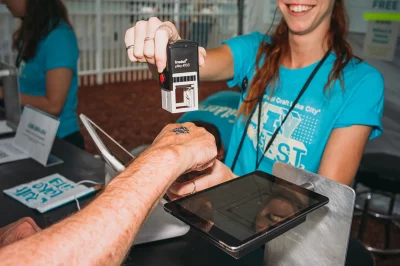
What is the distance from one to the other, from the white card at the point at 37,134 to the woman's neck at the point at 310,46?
911 millimetres

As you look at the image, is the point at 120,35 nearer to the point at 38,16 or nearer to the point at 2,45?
the point at 2,45

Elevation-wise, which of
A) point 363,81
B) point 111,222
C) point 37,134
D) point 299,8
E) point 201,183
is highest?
point 299,8

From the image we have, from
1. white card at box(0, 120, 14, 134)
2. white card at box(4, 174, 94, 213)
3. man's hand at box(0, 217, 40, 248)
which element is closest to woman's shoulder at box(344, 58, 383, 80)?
white card at box(4, 174, 94, 213)

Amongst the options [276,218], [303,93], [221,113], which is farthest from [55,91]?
[276,218]

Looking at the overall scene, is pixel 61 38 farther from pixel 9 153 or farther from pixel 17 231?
pixel 17 231

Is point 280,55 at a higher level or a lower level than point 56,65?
higher

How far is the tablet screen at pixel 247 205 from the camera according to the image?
610 mm

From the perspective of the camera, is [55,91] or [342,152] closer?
[342,152]

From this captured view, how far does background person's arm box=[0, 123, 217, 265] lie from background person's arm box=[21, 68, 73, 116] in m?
1.44

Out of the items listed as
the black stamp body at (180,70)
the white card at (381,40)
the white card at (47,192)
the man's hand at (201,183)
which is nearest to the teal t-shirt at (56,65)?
the white card at (47,192)

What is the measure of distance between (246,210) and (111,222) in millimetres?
208

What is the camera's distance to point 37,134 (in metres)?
1.70

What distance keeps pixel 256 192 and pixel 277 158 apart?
0.72m

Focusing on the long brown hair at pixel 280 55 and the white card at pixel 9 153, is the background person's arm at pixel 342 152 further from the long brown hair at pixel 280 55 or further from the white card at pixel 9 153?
the white card at pixel 9 153
